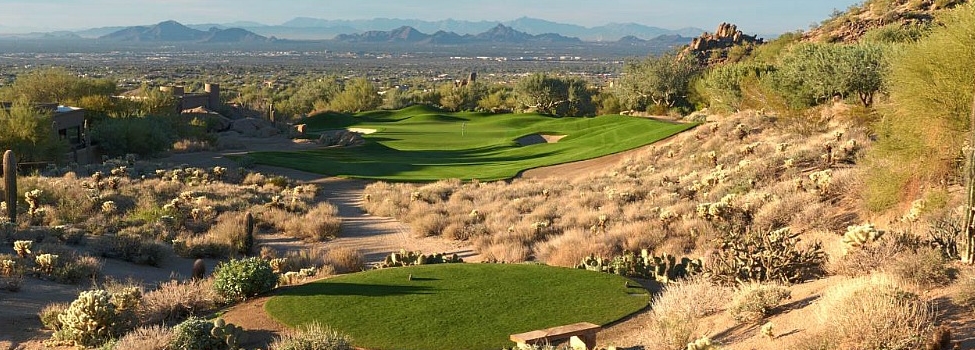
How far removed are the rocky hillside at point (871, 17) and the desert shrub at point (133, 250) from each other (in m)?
53.2

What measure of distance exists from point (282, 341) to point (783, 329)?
5.27 metres

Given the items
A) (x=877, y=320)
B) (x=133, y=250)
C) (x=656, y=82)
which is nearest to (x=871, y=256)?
(x=877, y=320)

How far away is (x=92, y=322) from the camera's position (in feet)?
30.3

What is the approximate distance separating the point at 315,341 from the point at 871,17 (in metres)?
67.6

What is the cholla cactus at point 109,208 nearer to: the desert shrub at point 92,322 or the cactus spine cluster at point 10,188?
the cactus spine cluster at point 10,188

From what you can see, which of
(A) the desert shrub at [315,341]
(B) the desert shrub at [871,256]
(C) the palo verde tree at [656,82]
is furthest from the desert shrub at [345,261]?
(C) the palo verde tree at [656,82]

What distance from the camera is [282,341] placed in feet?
27.6

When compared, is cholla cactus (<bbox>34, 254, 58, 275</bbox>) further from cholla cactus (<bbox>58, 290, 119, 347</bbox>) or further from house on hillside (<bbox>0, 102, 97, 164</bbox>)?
house on hillside (<bbox>0, 102, 97, 164</bbox>)

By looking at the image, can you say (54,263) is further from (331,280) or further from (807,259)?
(807,259)

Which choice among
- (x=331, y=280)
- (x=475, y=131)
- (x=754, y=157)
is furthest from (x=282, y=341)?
(x=475, y=131)

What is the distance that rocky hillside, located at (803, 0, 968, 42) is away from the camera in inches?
2299

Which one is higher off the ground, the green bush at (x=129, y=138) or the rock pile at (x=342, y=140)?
the green bush at (x=129, y=138)

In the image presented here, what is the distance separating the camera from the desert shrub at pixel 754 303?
841cm

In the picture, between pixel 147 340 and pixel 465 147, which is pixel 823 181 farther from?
pixel 465 147
